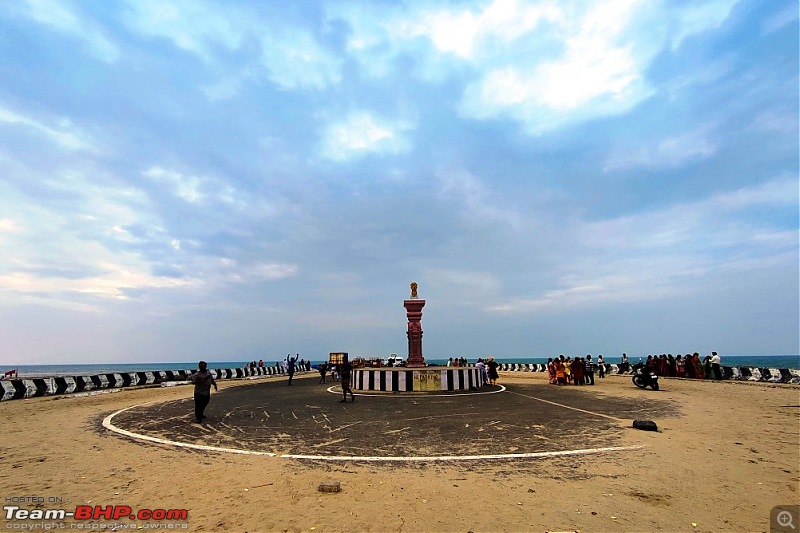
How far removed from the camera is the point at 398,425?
1100cm

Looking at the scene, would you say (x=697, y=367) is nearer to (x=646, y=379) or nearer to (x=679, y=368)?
(x=679, y=368)

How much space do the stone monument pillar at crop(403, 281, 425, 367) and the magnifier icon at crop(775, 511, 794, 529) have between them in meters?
22.2

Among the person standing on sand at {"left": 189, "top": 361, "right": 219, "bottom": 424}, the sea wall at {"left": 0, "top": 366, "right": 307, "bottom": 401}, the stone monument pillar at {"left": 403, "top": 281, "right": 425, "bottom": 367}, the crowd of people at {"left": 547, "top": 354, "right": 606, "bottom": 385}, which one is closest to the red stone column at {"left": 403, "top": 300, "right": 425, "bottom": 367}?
the stone monument pillar at {"left": 403, "top": 281, "right": 425, "bottom": 367}

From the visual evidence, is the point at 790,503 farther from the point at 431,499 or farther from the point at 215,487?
the point at 215,487

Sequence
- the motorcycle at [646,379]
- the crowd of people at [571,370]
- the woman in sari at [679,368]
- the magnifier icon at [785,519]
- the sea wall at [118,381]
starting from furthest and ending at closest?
the woman in sari at [679,368] < the crowd of people at [571,370] < the motorcycle at [646,379] < the sea wall at [118,381] < the magnifier icon at [785,519]

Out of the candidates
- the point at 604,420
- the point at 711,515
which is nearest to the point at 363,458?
the point at 711,515

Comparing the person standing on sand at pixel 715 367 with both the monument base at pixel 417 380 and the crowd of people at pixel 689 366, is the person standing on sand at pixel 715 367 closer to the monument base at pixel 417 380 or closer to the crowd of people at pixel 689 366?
the crowd of people at pixel 689 366

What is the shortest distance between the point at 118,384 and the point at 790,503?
33.2m

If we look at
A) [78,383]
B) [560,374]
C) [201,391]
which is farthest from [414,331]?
[78,383]

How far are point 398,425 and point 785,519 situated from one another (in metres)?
7.81

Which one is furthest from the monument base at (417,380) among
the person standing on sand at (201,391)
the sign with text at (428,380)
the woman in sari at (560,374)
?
the person standing on sand at (201,391)

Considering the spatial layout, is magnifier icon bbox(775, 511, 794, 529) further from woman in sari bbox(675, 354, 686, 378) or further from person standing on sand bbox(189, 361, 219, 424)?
woman in sari bbox(675, 354, 686, 378)

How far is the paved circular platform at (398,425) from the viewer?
8344mm

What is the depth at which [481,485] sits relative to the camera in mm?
6090
